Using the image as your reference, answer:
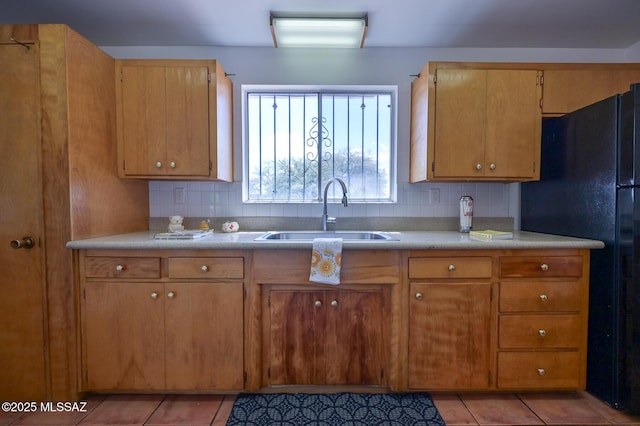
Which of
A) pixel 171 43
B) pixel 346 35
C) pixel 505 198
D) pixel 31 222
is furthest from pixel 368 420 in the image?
pixel 171 43

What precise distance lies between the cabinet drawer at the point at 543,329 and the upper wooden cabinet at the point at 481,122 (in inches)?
34.3

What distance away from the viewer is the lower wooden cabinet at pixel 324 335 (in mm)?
1676

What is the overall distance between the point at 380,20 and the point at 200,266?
191 cm

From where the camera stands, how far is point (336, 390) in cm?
171

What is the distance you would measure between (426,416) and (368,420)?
0.31m

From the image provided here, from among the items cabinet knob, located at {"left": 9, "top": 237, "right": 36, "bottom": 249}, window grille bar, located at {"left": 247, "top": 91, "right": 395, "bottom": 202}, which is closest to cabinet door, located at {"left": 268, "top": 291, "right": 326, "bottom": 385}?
window grille bar, located at {"left": 247, "top": 91, "right": 395, "bottom": 202}

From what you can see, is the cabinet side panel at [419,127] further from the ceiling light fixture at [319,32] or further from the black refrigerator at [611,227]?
the black refrigerator at [611,227]

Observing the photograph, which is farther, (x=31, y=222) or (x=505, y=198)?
(x=505, y=198)

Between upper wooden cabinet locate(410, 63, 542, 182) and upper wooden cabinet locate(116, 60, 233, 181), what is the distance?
1427mm

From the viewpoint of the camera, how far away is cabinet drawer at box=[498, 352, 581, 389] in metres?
1.65

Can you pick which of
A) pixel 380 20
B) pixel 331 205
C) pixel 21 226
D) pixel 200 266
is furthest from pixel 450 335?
pixel 21 226

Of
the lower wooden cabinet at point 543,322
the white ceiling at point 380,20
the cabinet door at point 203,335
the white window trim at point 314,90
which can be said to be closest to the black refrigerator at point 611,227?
the lower wooden cabinet at point 543,322

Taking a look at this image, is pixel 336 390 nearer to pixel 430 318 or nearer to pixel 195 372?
pixel 430 318

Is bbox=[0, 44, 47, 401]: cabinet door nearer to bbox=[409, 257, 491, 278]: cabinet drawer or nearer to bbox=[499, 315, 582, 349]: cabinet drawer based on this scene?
bbox=[409, 257, 491, 278]: cabinet drawer
